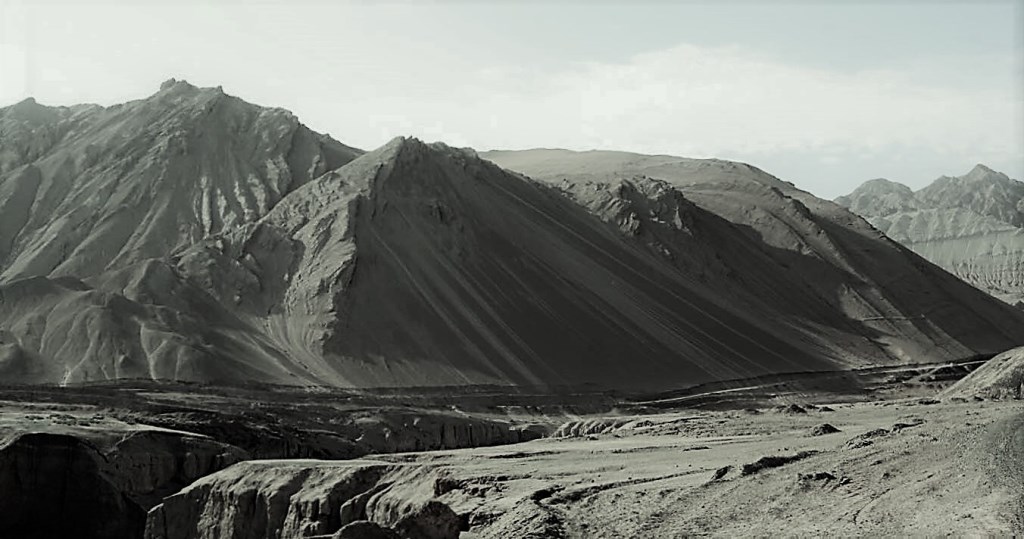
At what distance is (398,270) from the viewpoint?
98.1 meters

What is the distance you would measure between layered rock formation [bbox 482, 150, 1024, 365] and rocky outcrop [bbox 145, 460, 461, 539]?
280 feet

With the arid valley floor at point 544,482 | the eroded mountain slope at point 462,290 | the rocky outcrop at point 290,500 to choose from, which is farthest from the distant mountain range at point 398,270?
the rocky outcrop at point 290,500

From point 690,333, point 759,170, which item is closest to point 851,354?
point 690,333

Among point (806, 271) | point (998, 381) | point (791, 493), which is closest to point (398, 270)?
point (806, 271)

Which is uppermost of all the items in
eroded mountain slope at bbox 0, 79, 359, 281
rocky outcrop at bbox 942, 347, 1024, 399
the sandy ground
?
eroded mountain slope at bbox 0, 79, 359, 281

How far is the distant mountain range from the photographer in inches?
3499

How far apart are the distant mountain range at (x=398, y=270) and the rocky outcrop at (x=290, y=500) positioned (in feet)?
173

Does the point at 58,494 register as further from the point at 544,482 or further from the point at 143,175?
the point at 143,175

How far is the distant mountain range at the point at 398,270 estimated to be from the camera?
88.9m

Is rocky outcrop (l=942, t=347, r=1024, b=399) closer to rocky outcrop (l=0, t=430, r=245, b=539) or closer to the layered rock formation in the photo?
the layered rock formation

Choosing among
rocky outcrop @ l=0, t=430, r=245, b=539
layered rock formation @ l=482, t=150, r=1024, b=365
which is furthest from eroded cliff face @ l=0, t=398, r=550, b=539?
layered rock formation @ l=482, t=150, r=1024, b=365

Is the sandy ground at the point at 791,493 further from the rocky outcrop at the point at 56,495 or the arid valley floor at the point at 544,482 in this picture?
the rocky outcrop at the point at 56,495

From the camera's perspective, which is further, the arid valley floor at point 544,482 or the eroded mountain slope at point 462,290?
the eroded mountain slope at point 462,290

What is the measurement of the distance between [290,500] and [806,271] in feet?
Result: 341
